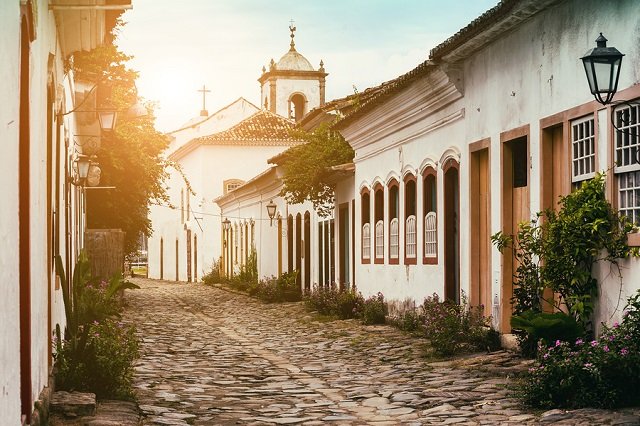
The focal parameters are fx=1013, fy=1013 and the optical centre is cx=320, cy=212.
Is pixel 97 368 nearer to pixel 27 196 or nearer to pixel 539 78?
pixel 27 196

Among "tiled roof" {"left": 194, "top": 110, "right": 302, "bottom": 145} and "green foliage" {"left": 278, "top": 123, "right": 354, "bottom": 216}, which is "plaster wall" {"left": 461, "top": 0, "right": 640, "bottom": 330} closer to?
"green foliage" {"left": 278, "top": 123, "right": 354, "bottom": 216}

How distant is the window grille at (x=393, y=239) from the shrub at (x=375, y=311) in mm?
885

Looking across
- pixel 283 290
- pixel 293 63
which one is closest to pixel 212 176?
pixel 293 63

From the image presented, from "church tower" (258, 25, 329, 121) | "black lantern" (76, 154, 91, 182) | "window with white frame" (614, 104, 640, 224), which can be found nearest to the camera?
"window with white frame" (614, 104, 640, 224)

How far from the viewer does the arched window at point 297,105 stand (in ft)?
191

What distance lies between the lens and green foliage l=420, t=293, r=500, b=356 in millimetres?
13375

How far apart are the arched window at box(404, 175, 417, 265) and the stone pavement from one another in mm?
1481

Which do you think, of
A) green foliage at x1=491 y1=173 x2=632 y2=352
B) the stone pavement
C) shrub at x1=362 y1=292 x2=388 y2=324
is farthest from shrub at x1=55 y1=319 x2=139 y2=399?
shrub at x1=362 y1=292 x2=388 y2=324

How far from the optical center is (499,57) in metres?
13.5

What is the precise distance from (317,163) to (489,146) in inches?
448

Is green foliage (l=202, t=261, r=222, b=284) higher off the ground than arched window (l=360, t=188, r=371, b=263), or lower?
lower

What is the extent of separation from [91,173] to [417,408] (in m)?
10.9

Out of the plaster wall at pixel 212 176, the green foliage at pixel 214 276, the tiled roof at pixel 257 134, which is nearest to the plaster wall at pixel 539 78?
the green foliage at pixel 214 276

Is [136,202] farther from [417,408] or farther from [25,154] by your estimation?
[25,154]
